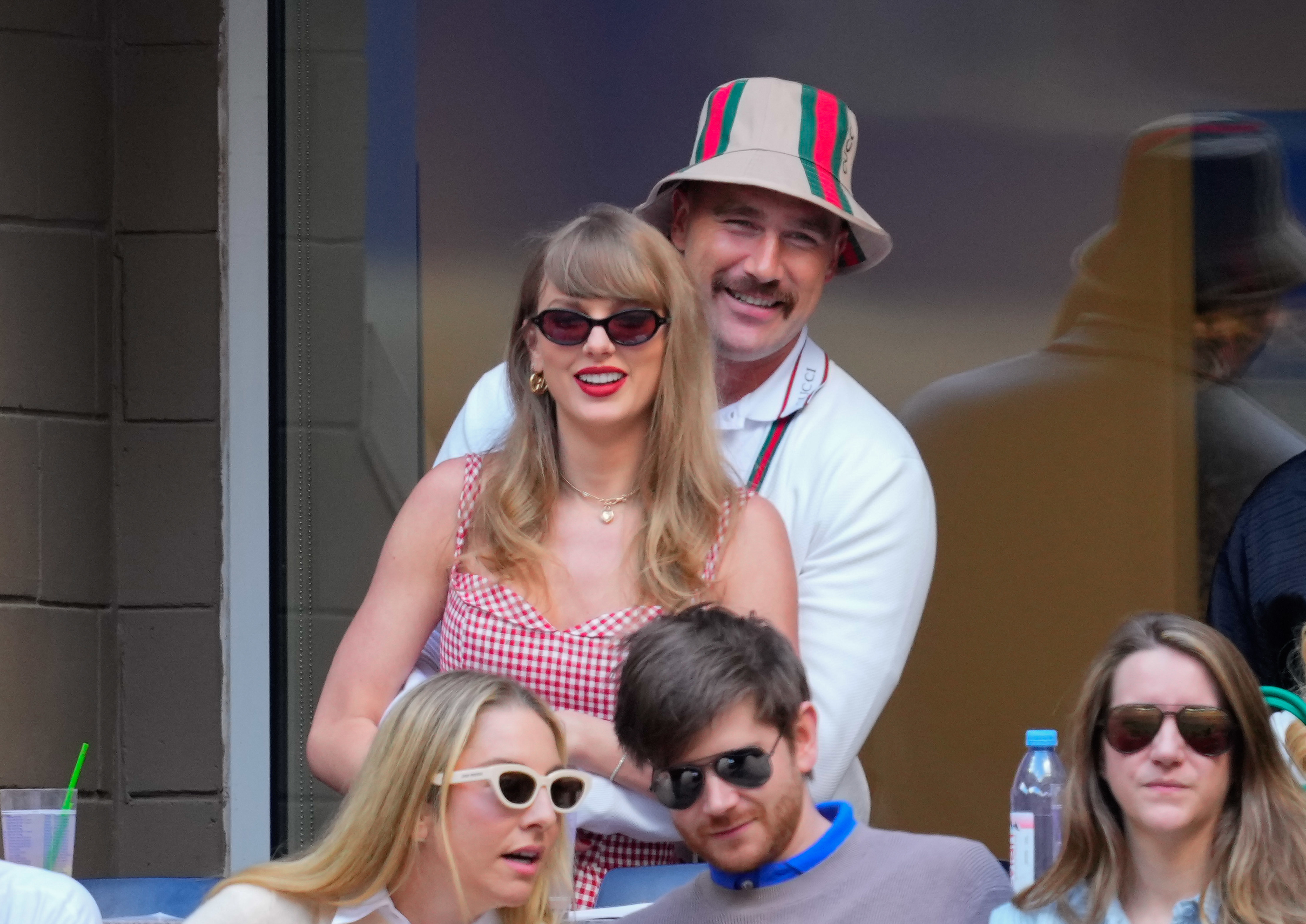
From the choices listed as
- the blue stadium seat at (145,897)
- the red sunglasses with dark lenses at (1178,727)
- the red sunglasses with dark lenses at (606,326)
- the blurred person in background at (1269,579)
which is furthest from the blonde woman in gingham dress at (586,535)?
the blurred person in background at (1269,579)

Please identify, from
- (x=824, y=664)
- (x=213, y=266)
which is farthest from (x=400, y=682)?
(x=213, y=266)

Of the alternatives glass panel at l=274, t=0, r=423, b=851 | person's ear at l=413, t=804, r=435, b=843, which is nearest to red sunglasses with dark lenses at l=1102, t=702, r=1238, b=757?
person's ear at l=413, t=804, r=435, b=843

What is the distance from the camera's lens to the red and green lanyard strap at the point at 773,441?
3.08 m

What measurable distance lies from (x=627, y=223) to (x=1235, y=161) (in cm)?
196

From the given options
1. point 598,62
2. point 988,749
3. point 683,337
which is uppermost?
point 598,62

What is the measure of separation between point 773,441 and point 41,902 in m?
1.42

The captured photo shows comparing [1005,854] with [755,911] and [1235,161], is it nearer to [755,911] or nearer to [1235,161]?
[1235,161]

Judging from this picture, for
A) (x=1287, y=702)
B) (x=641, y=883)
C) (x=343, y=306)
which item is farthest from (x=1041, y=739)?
(x=343, y=306)

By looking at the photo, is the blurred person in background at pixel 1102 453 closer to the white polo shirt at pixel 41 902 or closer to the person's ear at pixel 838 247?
the person's ear at pixel 838 247

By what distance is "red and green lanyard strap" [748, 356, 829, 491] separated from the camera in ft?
10.1

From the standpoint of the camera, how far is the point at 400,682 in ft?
9.07

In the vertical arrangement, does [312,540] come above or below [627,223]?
below

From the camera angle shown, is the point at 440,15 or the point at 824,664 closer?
the point at 824,664

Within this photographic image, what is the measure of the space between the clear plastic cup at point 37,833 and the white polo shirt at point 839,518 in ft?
2.84
